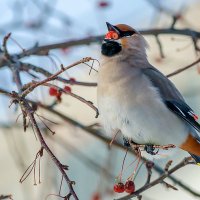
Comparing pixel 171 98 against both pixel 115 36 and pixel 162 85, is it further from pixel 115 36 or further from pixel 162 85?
pixel 115 36

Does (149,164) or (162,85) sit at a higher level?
(162,85)

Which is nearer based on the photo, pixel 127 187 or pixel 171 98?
pixel 127 187

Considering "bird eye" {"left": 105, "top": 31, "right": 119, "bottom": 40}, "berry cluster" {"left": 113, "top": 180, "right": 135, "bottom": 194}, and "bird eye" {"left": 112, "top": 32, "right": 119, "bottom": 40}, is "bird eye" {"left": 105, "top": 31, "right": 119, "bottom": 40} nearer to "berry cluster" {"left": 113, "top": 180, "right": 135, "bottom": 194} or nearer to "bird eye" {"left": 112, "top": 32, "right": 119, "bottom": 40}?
"bird eye" {"left": 112, "top": 32, "right": 119, "bottom": 40}

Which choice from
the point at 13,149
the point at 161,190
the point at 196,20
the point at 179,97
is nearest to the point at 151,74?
the point at 179,97

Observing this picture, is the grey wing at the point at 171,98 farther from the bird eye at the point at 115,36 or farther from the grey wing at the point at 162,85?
the bird eye at the point at 115,36

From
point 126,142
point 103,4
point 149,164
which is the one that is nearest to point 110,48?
point 126,142

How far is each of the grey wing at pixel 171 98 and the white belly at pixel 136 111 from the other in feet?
0.11

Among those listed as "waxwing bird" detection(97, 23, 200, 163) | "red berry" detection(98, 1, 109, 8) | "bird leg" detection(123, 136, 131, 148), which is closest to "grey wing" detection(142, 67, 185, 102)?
"waxwing bird" detection(97, 23, 200, 163)

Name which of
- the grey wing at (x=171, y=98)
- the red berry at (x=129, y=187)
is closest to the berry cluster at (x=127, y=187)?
the red berry at (x=129, y=187)

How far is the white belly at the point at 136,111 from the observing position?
129 inches

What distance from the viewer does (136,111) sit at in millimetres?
3297

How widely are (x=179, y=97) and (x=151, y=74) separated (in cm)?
20

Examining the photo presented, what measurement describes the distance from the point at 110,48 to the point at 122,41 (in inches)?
2.9

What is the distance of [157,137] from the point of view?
337cm
